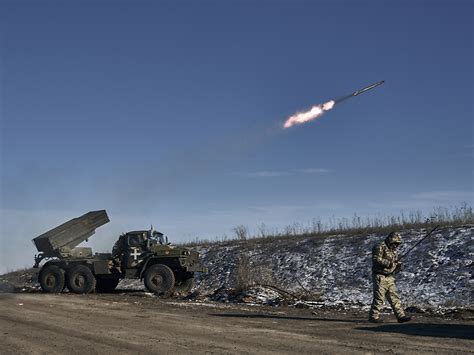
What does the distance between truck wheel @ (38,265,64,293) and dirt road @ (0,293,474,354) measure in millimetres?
7243

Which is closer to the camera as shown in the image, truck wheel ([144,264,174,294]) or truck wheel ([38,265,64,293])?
truck wheel ([144,264,174,294])

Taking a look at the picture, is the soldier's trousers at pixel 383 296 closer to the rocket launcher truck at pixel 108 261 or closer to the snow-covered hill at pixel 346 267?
the snow-covered hill at pixel 346 267

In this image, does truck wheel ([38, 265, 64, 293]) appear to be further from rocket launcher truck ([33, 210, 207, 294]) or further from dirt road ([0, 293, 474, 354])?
dirt road ([0, 293, 474, 354])

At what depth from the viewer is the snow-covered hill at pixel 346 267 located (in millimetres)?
17062

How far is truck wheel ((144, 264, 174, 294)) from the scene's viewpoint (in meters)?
20.5

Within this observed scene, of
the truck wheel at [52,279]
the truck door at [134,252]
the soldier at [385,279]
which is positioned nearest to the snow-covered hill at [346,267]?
the truck door at [134,252]

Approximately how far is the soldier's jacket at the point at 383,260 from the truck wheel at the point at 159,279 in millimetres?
9967

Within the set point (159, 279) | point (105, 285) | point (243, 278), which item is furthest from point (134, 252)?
point (243, 278)

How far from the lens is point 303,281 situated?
20922mm

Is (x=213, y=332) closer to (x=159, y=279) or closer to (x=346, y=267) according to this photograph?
(x=159, y=279)

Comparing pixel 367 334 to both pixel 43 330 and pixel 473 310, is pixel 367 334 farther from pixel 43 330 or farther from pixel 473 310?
pixel 43 330

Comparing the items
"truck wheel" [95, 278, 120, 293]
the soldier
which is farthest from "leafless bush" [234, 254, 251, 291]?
the soldier

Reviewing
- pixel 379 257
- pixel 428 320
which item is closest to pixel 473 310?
pixel 428 320

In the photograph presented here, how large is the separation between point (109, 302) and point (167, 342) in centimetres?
901
